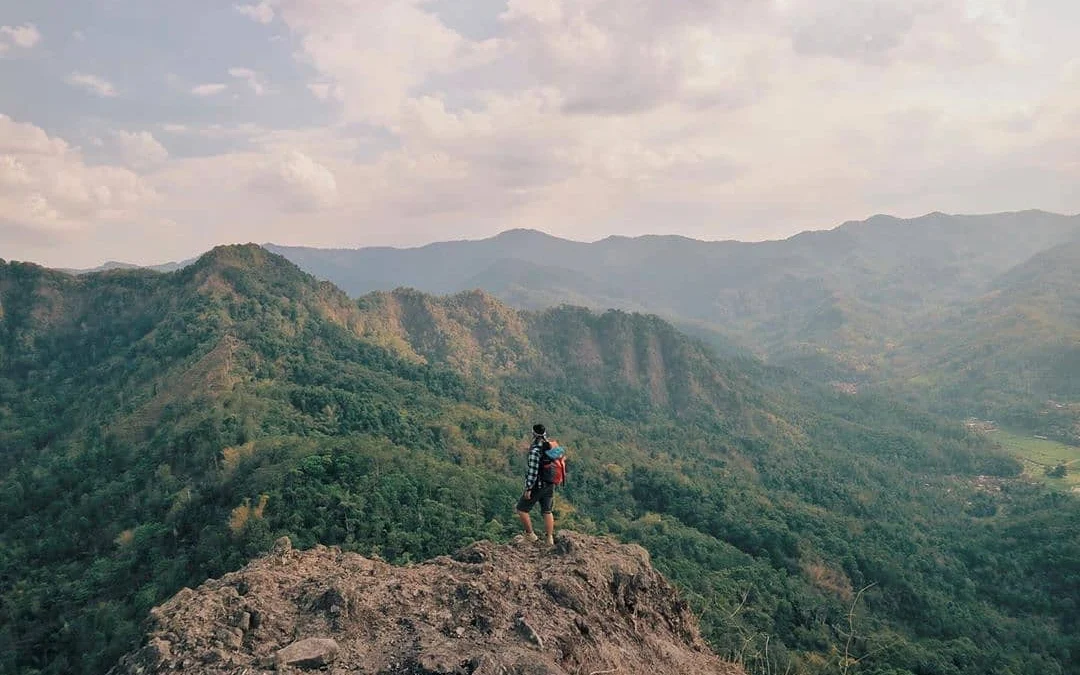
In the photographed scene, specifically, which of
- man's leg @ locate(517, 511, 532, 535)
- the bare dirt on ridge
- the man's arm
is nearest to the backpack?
the man's arm

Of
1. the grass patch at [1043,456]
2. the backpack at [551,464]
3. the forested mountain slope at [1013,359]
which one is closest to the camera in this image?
the backpack at [551,464]

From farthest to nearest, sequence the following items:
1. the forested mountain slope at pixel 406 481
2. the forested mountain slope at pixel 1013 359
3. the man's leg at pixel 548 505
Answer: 1. the forested mountain slope at pixel 1013 359
2. the forested mountain slope at pixel 406 481
3. the man's leg at pixel 548 505

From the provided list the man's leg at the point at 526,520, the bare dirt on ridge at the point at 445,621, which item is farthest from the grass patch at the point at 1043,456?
the bare dirt on ridge at the point at 445,621

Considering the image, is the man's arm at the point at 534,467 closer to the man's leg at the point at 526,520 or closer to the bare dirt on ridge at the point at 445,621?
the man's leg at the point at 526,520

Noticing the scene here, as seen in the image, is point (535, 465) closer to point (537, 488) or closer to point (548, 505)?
point (537, 488)

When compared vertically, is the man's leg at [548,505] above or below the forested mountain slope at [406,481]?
above

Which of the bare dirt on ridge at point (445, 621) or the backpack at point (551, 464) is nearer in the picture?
the bare dirt on ridge at point (445, 621)

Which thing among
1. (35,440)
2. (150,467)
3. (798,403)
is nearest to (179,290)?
(35,440)
